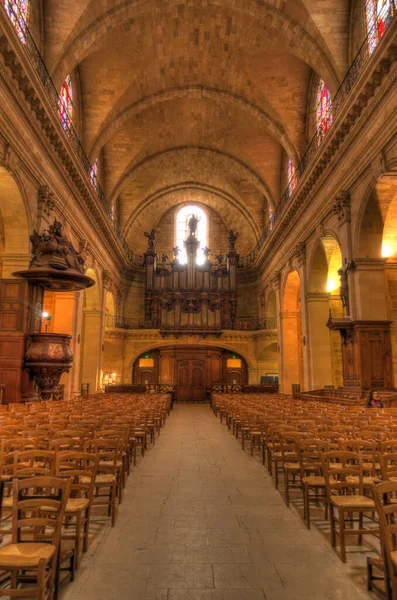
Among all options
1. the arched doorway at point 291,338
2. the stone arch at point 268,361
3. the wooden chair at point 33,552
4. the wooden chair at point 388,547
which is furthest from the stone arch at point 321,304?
the wooden chair at point 33,552

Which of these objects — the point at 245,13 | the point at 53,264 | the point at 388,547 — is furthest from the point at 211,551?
the point at 245,13

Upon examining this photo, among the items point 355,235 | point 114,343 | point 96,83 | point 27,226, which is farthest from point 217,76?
point 114,343

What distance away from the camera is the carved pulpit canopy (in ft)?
39.2

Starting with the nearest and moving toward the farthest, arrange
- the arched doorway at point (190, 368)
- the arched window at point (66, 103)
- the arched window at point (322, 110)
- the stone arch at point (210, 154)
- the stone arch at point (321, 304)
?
the arched window at point (66, 103) → the arched window at point (322, 110) → the stone arch at point (321, 304) → the stone arch at point (210, 154) → the arched doorway at point (190, 368)

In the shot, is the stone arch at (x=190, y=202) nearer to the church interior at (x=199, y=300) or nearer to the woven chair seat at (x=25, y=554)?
the church interior at (x=199, y=300)

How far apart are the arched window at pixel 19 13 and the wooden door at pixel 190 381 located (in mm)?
20612

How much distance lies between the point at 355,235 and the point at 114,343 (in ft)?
61.9

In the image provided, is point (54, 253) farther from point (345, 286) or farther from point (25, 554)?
point (25, 554)

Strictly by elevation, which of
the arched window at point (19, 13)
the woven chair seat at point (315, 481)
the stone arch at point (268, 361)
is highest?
the arched window at point (19, 13)

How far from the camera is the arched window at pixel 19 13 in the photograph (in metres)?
11.5

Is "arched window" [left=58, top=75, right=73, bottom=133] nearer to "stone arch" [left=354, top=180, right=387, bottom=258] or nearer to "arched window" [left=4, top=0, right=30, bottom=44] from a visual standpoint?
"arched window" [left=4, top=0, right=30, bottom=44]

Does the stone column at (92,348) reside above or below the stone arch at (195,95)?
below

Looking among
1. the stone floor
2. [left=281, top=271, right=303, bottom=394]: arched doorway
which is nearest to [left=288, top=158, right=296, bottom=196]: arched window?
[left=281, top=271, right=303, bottom=394]: arched doorway

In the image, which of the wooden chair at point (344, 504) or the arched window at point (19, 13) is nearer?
the wooden chair at point (344, 504)
